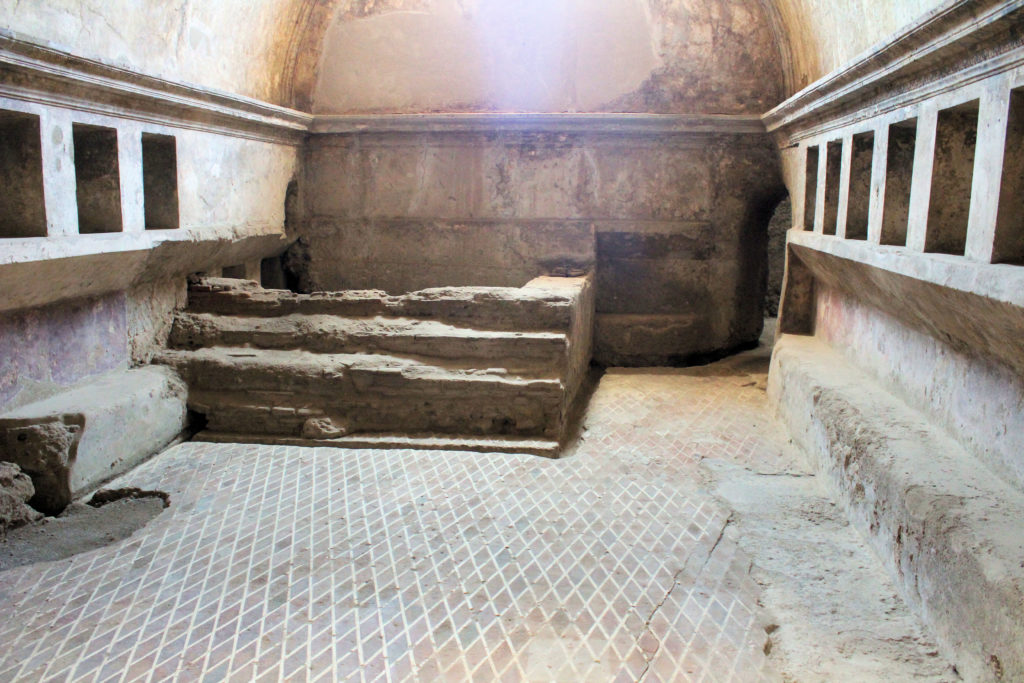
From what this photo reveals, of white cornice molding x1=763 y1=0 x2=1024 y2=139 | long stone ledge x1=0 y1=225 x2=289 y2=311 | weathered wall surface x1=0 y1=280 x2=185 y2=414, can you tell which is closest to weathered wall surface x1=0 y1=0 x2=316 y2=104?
long stone ledge x1=0 y1=225 x2=289 y2=311

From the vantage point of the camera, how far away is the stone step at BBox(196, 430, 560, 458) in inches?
195

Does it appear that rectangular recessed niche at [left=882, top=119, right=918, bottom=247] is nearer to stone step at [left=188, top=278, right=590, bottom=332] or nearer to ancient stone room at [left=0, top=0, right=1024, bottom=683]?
ancient stone room at [left=0, top=0, right=1024, bottom=683]

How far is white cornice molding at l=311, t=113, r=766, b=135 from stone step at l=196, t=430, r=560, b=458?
149 inches

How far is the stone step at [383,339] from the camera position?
17.6ft

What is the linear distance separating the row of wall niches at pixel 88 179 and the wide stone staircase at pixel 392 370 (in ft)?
3.46

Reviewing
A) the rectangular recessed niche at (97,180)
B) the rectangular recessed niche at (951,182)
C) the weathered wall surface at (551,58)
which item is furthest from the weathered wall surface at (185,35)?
the rectangular recessed niche at (951,182)

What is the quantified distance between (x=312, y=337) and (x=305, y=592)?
2780 millimetres

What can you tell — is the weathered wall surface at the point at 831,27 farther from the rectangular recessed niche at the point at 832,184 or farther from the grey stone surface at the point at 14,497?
the grey stone surface at the point at 14,497

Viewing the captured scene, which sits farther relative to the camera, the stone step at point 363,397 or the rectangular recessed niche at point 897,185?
the stone step at point 363,397

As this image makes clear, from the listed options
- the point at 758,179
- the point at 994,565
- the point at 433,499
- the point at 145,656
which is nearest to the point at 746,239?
the point at 758,179

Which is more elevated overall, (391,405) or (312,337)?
(312,337)

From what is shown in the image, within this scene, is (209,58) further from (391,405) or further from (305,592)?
(305,592)

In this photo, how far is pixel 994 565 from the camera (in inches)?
97.3

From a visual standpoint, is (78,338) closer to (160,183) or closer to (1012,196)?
(160,183)
